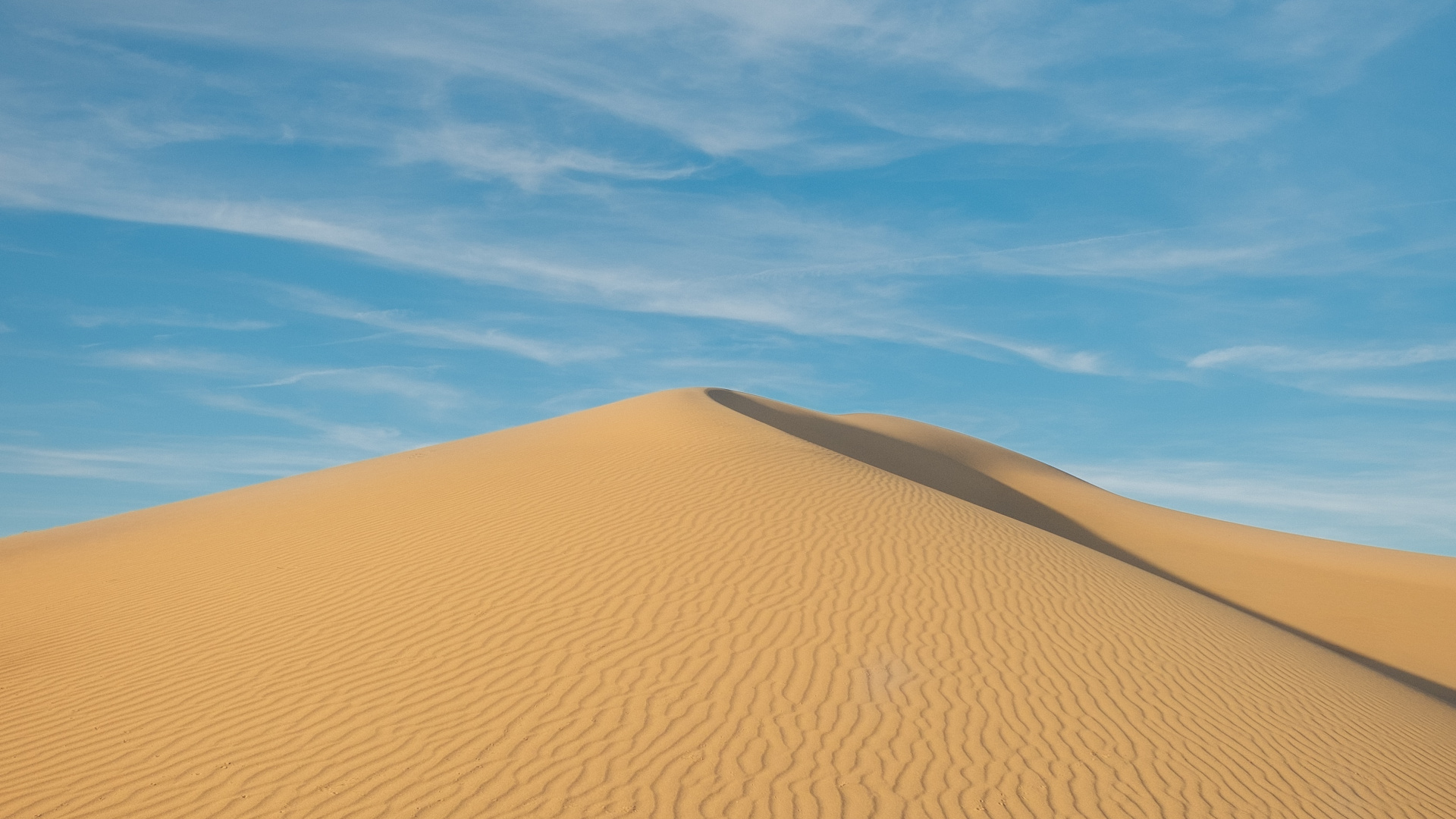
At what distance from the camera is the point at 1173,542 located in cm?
2895

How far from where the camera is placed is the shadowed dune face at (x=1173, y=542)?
68.0ft

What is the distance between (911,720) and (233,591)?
9.65m

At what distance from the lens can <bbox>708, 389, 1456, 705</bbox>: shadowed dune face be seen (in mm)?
20719

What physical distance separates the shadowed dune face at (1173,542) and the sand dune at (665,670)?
4.88ft

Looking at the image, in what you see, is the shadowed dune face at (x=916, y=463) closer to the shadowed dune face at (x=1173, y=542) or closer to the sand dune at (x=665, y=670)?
the shadowed dune face at (x=1173, y=542)

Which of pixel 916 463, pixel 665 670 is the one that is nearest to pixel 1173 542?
pixel 916 463

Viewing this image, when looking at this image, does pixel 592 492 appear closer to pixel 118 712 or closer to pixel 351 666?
pixel 351 666

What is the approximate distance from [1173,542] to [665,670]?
24.7m

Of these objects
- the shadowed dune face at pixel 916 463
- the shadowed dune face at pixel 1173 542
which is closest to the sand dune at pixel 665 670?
the shadowed dune face at pixel 1173 542

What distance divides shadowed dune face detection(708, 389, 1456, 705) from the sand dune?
149cm

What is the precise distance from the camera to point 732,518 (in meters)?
14.6

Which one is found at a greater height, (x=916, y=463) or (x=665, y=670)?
(x=916, y=463)

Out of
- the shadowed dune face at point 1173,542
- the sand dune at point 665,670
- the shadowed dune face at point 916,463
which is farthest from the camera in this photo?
the shadowed dune face at point 916,463

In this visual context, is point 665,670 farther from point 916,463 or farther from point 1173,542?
point 1173,542
